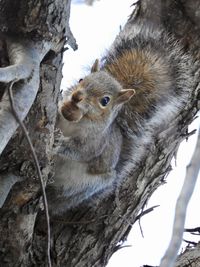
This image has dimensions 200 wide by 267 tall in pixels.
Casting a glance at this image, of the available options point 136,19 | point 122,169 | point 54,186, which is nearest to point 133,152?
point 122,169

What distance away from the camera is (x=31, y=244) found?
2.67 meters

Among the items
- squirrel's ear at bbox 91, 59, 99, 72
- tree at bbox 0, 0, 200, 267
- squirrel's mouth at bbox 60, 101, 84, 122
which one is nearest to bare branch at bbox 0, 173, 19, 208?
tree at bbox 0, 0, 200, 267

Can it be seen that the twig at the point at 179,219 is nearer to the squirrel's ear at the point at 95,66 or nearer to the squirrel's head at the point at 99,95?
the squirrel's head at the point at 99,95

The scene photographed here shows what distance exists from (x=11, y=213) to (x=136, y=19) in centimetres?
108

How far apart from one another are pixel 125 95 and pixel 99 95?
0.12 metres

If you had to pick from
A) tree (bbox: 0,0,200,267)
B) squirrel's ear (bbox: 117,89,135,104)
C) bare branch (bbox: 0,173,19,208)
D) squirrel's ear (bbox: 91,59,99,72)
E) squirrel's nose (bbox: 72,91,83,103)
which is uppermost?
squirrel's ear (bbox: 91,59,99,72)

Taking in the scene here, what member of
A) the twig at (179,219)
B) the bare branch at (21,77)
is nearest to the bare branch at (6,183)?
the bare branch at (21,77)

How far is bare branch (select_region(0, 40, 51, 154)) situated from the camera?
1827 mm

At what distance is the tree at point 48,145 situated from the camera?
7.20 ft

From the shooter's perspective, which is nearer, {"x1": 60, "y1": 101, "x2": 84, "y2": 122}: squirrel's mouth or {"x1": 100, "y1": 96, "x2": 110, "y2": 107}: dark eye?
{"x1": 60, "y1": 101, "x2": 84, "y2": 122}: squirrel's mouth

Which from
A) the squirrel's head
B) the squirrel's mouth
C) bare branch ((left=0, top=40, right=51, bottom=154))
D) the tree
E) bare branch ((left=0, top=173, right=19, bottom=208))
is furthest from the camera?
the squirrel's head

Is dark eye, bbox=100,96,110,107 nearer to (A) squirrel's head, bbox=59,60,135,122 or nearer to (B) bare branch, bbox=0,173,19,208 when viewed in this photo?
(A) squirrel's head, bbox=59,60,135,122

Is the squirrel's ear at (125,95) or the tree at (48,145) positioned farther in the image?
the squirrel's ear at (125,95)

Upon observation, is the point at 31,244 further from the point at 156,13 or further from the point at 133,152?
the point at 156,13
